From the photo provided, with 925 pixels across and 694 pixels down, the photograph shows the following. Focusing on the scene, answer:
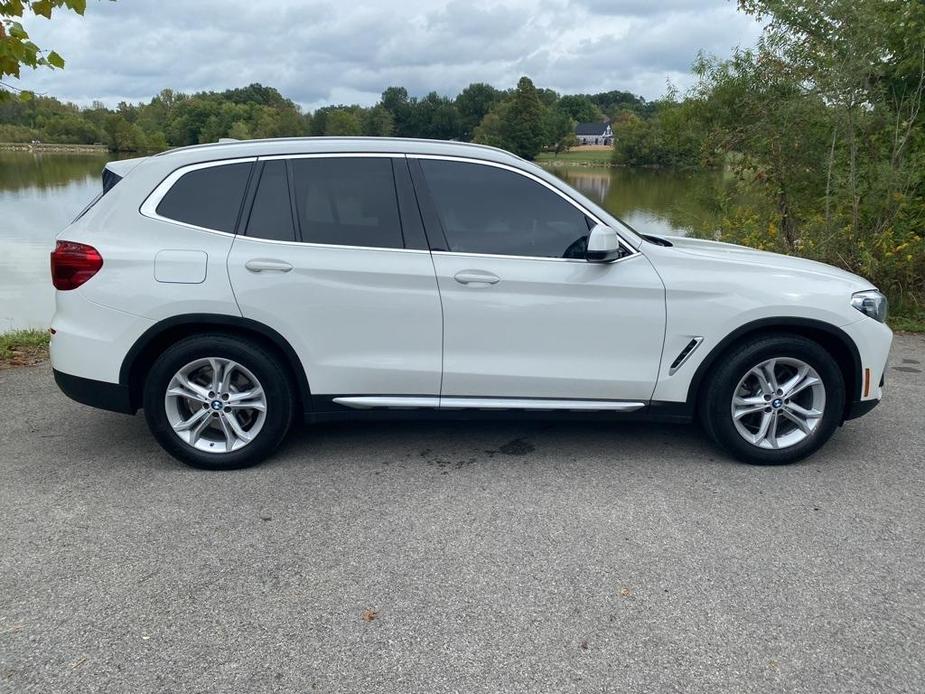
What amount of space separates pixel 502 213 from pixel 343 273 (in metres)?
0.92

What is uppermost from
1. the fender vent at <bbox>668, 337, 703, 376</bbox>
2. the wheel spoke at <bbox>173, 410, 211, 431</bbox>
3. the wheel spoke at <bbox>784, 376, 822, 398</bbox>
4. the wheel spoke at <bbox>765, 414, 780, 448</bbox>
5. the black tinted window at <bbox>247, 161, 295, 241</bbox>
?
the black tinted window at <bbox>247, 161, 295, 241</bbox>

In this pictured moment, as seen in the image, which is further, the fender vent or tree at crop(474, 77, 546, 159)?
tree at crop(474, 77, 546, 159)

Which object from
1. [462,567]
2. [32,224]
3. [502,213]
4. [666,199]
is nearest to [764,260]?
[502,213]

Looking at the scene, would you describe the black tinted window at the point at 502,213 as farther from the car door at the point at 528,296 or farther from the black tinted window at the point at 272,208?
the black tinted window at the point at 272,208

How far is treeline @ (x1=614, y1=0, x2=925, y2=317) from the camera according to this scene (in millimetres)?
7758

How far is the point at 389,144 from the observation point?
3992 mm

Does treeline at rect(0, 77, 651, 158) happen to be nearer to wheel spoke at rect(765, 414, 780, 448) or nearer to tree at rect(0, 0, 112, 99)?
tree at rect(0, 0, 112, 99)

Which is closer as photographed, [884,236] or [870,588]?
[870,588]

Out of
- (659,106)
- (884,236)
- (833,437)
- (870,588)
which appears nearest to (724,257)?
(833,437)

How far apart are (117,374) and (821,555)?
11.7 feet

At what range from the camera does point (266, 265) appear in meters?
3.75

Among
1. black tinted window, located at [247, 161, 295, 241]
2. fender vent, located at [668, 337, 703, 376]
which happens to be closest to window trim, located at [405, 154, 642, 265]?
fender vent, located at [668, 337, 703, 376]

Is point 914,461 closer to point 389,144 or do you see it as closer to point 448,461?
point 448,461

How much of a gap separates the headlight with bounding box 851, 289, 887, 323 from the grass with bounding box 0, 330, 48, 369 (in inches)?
249
